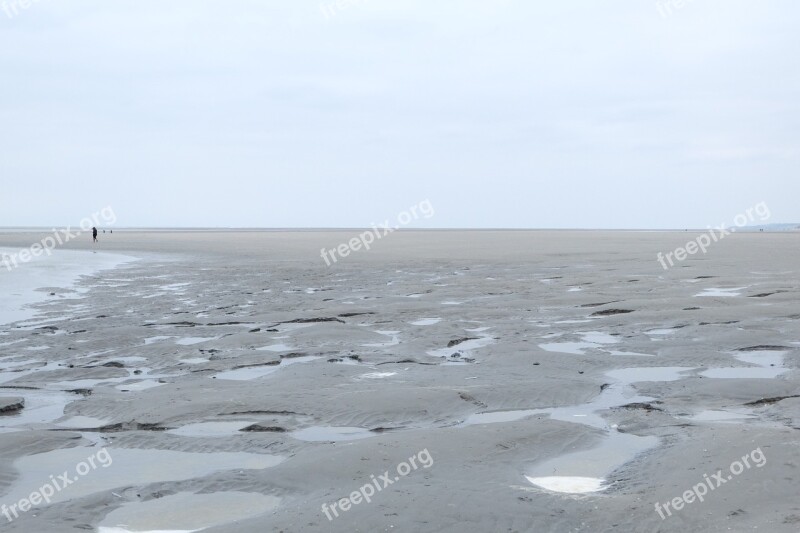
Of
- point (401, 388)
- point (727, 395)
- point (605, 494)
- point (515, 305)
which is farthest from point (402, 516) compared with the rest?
point (515, 305)

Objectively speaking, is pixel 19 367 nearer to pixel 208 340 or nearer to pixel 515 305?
pixel 208 340

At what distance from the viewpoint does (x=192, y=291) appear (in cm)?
2247

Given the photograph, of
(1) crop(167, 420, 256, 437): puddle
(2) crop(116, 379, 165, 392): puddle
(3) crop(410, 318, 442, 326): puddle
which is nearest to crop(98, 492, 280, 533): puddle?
(1) crop(167, 420, 256, 437): puddle

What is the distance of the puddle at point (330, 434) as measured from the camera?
726 cm

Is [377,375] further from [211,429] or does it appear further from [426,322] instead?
[426,322]

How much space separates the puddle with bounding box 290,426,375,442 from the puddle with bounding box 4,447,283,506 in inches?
24.8

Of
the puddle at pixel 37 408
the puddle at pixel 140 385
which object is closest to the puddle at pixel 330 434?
the puddle at pixel 37 408

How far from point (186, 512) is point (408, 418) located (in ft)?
9.25

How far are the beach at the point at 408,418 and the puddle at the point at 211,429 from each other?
1.4 inches

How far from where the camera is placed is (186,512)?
5.51m

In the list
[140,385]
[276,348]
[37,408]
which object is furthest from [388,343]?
[37,408]

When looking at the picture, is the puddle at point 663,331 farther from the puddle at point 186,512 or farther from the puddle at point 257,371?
the puddle at point 186,512

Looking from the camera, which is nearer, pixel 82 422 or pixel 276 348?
pixel 82 422

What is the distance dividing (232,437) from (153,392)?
2222 millimetres
